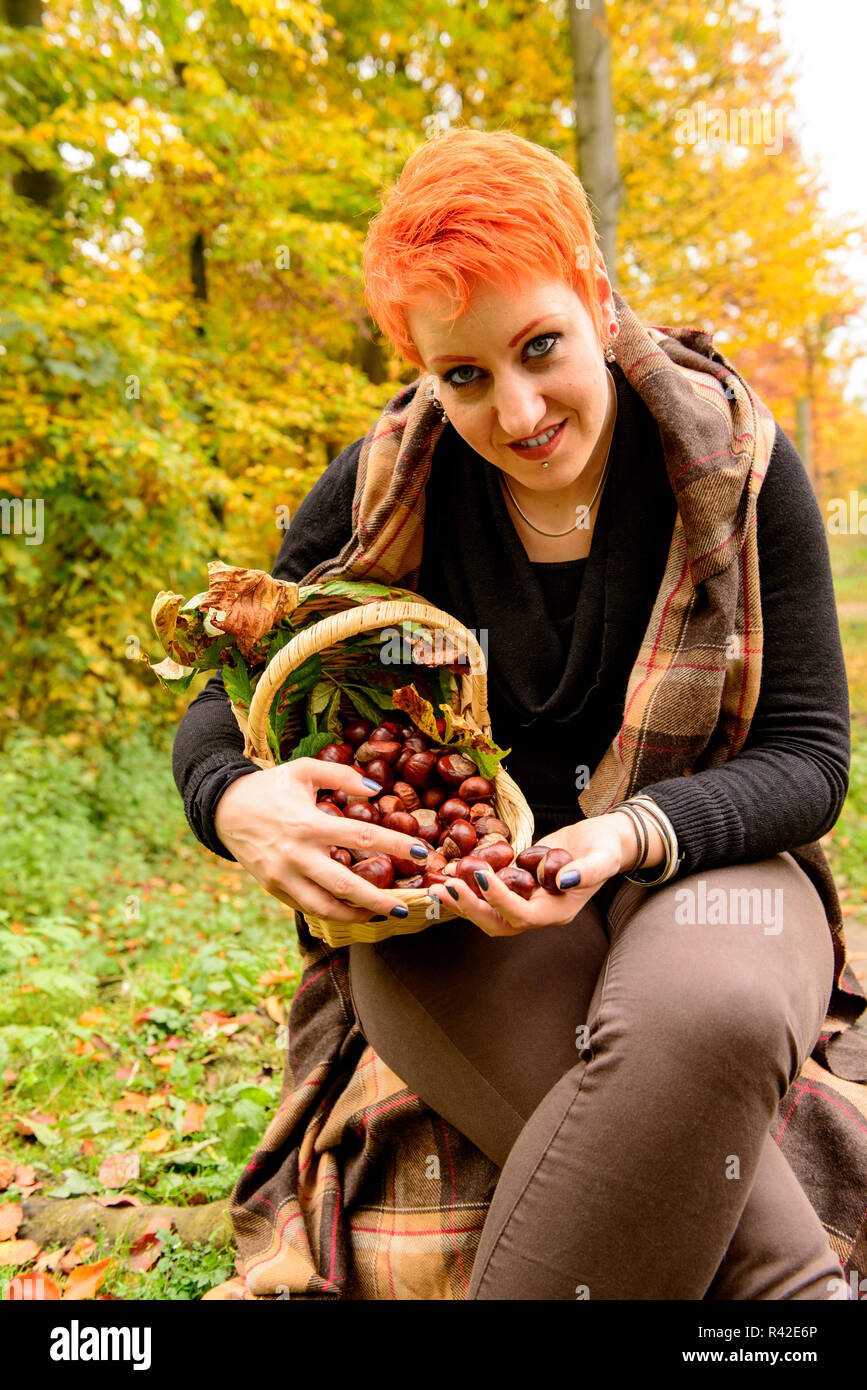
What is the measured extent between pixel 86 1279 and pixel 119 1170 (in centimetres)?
31

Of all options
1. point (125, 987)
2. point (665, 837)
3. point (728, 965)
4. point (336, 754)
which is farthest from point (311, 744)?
point (125, 987)

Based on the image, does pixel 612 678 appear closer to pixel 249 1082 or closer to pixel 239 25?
pixel 249 1082

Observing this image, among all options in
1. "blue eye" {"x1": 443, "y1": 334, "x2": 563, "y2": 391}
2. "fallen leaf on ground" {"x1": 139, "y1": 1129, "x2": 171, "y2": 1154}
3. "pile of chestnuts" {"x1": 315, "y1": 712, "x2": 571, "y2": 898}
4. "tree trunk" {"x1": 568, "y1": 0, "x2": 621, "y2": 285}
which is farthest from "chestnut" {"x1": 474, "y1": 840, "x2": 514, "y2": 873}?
"tree trunk" {"x1": 568, "y1": 0, "x2": 621, "y2": 285}

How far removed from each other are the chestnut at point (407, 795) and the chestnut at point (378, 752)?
2.5 inches

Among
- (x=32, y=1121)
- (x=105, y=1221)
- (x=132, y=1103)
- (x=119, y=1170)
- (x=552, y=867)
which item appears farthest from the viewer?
(x=132, y=1103)

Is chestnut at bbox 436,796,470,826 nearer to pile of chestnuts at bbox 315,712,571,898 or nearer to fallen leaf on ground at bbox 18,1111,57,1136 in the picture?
pile of chestnuts at bbox 315,712,571,898

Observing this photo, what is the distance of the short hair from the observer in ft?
4.59

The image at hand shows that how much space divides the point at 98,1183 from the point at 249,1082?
43 centimetres

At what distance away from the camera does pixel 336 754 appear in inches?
64.8

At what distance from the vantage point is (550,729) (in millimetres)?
1777

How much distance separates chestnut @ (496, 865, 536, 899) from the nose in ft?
2.23

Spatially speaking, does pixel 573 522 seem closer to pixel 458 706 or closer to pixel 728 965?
pixel 458 706
